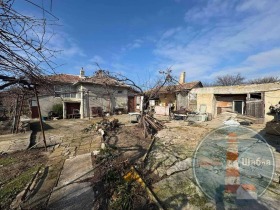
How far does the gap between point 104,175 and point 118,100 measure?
17.4 metres

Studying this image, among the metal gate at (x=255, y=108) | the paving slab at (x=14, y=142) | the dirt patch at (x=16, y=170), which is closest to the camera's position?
the dirt patch at (x=16, y=170)

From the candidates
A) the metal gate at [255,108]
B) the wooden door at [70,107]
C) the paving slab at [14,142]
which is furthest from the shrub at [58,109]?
the metal gate at [255,108]

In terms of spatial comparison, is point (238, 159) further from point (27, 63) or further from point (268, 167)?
point (27, 63)

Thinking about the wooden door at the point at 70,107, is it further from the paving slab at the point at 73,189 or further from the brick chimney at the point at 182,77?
the paving slab at the point at 73,189

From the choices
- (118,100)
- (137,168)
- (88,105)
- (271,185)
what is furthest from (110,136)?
(118,100)

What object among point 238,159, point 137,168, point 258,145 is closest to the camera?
point 137,168

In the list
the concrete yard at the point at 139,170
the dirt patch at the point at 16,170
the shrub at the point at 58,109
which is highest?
the shrub at the point at 58,109

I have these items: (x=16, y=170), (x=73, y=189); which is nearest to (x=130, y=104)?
(x=16, y=170)

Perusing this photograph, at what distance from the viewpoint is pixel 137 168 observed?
4.87 meters

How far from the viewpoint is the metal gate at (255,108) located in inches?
499

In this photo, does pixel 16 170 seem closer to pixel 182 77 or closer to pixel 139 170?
pixel 139 170

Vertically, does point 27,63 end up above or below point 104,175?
above

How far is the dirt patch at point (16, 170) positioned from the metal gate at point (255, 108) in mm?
14306

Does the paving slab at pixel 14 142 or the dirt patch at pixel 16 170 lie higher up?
the paving slab at pixel 14 142
